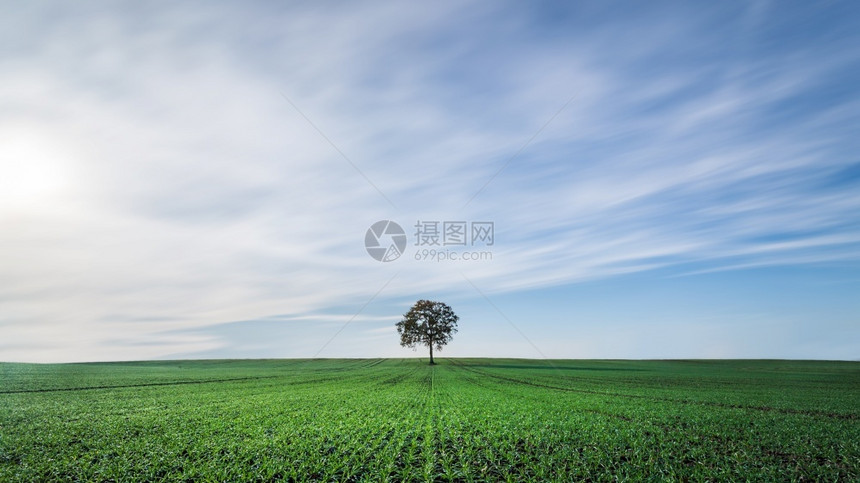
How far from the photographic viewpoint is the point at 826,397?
34906mm

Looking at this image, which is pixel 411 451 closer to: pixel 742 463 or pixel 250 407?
pixel 742 463

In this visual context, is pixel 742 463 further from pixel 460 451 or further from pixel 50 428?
pixel 50 428

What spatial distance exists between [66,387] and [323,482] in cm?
4048

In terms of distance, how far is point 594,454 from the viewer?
15531 mm

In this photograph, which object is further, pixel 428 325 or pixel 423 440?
pixel 428 325

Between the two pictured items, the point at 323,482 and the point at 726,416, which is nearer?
the point at 323,482

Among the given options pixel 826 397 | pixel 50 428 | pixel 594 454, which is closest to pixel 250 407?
pixel 50 428

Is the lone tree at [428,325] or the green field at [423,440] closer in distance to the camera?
the green field at [423,440]

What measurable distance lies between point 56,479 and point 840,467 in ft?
85.3

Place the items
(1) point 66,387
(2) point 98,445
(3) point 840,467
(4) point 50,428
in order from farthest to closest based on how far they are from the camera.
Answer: (1) point 66,387 → (4) point 50,428 → (2) point 98,445 → (3) point 840,467

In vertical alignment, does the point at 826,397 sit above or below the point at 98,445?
below

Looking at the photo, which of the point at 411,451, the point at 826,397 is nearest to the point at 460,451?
the point at 411,451

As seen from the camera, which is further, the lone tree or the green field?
the lone tree

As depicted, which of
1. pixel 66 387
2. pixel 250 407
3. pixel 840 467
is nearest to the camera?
pixel 840 467
